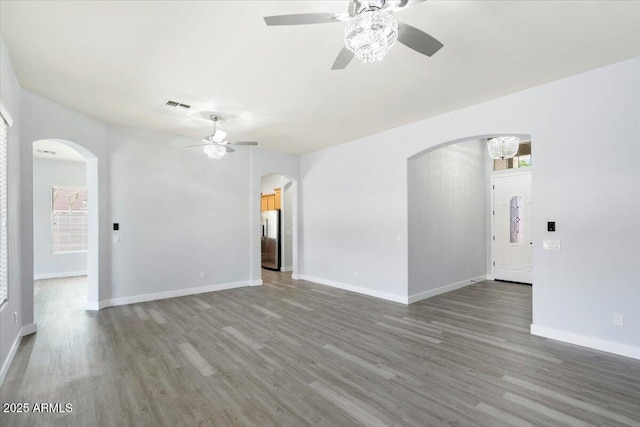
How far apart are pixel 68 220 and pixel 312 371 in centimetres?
845

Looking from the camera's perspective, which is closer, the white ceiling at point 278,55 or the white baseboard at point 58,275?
the white ceiling at point 278,55

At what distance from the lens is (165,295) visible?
5.64 m

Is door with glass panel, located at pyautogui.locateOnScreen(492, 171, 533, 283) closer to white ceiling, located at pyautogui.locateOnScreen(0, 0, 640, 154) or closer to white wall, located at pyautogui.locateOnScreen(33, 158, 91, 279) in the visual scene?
white ceiling, located at pyautogui.locateOnScreen(0, 0, 640, 154)

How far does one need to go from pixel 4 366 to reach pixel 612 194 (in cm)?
625

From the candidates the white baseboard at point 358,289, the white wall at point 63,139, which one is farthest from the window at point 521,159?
the white wall at point 63,139

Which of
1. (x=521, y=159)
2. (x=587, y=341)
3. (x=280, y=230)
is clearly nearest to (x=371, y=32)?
(x=587, y=341)

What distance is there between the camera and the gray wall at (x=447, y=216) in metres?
5.45

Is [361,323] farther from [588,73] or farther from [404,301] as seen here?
[588,73]

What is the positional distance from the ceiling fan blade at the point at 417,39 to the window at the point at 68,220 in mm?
9286

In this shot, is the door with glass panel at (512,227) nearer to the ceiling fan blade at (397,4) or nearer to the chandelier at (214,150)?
the chandelier at (214,150)

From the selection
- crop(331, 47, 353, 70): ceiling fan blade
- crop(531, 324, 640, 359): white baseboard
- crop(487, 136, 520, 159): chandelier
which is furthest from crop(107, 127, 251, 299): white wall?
crop(531, 324, 640, 359): white baseboard

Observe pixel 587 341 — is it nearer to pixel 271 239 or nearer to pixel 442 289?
pixel 442 289

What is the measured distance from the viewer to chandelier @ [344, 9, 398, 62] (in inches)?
67.9

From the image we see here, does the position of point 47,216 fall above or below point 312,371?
above
